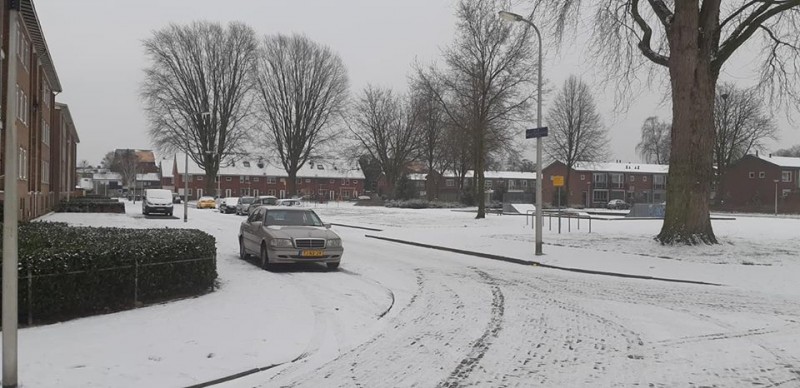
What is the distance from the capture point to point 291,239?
13055 mm

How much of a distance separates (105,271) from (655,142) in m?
104

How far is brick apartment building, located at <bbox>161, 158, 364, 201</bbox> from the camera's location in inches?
3765

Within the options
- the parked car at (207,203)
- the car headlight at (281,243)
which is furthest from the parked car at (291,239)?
the parked car at (207,203)

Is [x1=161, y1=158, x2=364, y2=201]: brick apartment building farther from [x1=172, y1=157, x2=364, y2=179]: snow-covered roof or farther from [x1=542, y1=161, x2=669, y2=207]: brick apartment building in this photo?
[x1=542, y1=161, x2=669, y2=207]: brick apartment building

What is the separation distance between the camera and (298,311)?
8.77 metres

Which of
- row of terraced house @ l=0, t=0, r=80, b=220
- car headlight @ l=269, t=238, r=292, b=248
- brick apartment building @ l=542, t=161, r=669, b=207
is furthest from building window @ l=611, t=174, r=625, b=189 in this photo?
car headlight @ l=269, t=238, r=292, b=248

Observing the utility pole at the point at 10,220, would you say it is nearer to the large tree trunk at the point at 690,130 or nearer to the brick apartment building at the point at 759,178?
the large tree trunk at the point at 690,130

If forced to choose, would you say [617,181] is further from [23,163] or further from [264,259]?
[264,259]

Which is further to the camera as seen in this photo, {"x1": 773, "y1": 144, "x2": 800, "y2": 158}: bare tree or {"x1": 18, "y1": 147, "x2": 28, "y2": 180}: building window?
{"x1": 773, "y1": 144, "x2": 800, "y2": 158}: bare tree

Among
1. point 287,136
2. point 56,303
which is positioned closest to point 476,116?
point 287,136

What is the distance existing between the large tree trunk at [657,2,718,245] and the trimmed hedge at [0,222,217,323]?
13315 mm

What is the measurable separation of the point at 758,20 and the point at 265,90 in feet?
156

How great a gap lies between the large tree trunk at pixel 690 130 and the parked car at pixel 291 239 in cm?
1014

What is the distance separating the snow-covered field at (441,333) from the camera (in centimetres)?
577
